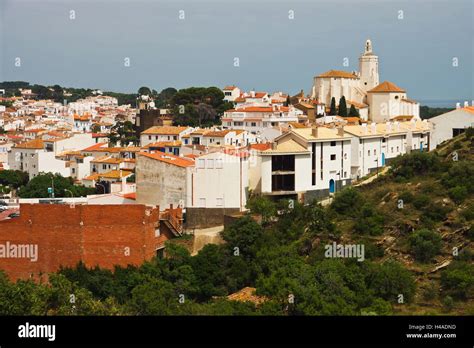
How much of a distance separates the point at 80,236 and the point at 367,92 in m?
19.6

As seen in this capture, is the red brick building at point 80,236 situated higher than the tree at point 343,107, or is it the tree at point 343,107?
the tree at point 343,107

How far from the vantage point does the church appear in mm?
29062

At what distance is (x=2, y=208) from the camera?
16750mm

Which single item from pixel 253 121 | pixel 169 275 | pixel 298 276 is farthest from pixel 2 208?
pixel 253 121

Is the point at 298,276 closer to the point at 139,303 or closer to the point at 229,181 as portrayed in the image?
the point at 139,303

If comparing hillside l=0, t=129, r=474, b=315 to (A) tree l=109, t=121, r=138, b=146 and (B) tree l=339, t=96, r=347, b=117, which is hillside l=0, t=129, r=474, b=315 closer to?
(B) tree l=339, t=96, r=347, b=117

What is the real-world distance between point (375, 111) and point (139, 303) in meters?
21.1

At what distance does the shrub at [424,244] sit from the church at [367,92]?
16.0m

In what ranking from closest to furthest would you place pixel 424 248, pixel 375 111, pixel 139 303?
pixel 139 303 → pixel 424 248 → pixel 375 111

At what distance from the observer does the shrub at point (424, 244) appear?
11242 millimetres

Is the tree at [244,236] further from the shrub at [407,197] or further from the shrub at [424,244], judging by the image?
the shrub at [424,244]

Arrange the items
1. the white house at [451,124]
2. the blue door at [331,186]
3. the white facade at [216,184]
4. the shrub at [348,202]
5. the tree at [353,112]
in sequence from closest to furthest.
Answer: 1. the shrub at [348,202]
2. the white facade at [216,184]
3. the blue door at [331,186]
4. the white house at [451,124]
5. the tree at [353,112]

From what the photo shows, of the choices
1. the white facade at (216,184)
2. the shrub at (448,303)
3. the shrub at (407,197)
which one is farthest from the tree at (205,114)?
the shrub at (448,303)
